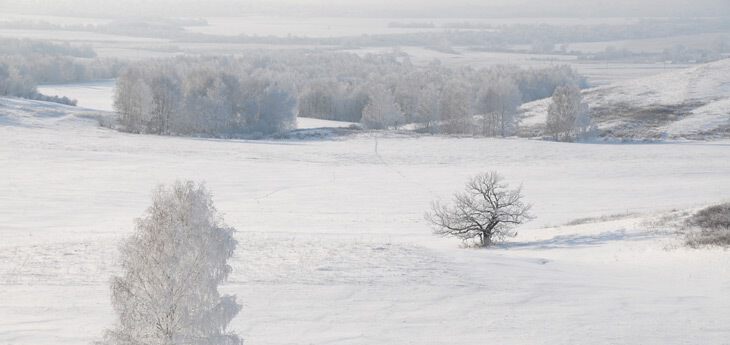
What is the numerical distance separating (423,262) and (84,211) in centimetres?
2078

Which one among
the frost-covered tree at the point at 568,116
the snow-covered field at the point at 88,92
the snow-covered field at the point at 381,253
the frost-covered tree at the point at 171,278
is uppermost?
the snow-covered field at the point at 88,92

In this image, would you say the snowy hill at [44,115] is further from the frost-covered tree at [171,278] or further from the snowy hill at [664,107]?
the frost-covered tree at [171,278]

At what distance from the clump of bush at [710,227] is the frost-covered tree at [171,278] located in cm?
1989

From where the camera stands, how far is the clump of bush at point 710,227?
2600cm

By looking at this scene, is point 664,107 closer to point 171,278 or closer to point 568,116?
point 568,116

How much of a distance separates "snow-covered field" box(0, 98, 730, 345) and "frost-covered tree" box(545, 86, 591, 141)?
645 inches

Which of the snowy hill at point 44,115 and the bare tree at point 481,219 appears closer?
the bare tree at point 481,219

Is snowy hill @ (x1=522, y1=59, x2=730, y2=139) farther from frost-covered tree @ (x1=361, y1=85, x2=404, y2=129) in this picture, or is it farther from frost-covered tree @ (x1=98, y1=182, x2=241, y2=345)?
frost-covered tree @ (x1=98, y1=182, x2=241, y2=345)

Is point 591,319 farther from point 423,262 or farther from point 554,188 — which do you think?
point 554,188

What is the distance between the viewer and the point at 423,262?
23406 millimetres

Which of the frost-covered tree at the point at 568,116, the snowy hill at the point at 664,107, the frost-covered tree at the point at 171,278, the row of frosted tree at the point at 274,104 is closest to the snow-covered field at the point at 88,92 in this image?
the row of frosted tree at the point at 274,104

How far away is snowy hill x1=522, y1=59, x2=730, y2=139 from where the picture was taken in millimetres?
78625

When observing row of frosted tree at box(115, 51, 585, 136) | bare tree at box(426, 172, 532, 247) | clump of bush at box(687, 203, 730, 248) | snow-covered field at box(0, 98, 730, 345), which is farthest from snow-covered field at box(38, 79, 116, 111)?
clump of bush at box(687, 203, 730, 248)

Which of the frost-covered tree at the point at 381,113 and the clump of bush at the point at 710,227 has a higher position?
the frost-covered tree at the point at 381,113
